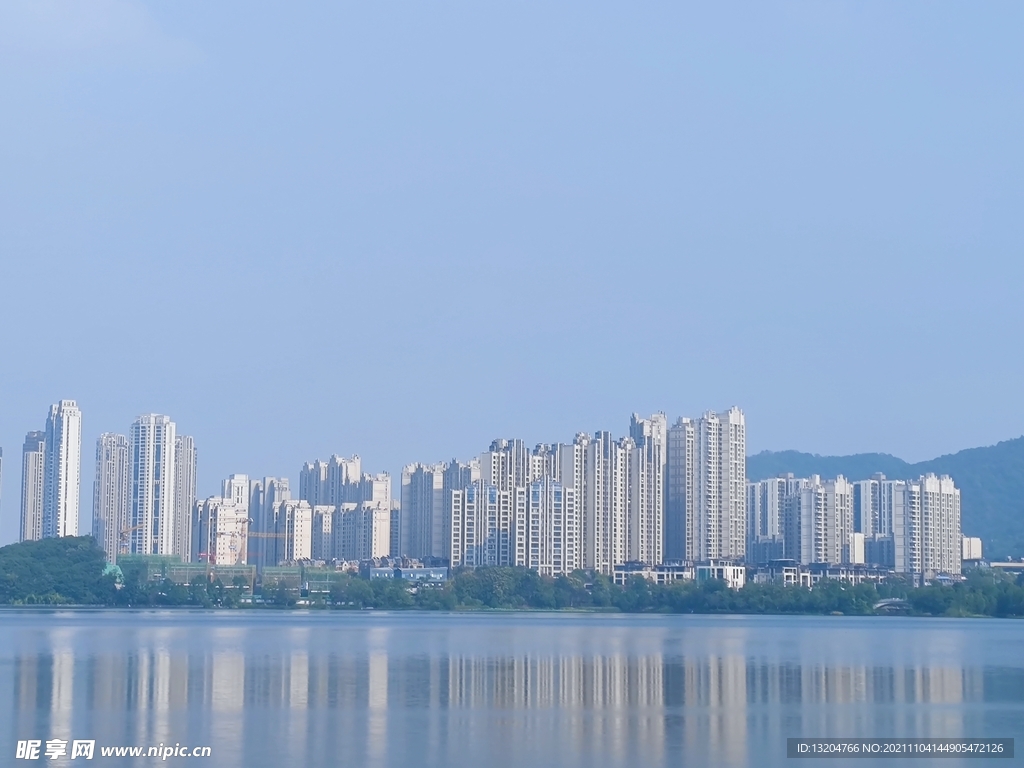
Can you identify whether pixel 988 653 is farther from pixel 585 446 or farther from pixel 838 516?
pixel 838 516

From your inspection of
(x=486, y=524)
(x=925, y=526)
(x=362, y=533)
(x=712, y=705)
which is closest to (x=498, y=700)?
(x=712, y=705)

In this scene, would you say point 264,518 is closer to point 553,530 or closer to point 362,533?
point 362,533

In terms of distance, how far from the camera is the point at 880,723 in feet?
38.2

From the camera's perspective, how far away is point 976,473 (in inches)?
4774

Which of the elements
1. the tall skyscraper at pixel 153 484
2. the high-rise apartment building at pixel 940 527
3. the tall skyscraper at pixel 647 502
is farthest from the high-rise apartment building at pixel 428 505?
the high-rise apartment building at pixel 940 527

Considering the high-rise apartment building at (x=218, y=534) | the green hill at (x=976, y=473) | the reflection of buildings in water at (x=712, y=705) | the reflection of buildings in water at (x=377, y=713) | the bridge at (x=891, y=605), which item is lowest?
the bridge at (x=891, y=605)

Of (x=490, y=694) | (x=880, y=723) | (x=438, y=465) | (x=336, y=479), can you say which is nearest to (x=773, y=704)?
(x=880, y=723)

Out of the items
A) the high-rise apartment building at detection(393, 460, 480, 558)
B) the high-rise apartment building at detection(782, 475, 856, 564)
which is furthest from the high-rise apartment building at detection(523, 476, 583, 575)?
the high-rise apartment building at detection(782, 475, 856, 564)

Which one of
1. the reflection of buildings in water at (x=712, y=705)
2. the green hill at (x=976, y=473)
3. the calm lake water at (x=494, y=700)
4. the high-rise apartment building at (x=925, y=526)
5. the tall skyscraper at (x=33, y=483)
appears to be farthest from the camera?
the green hill at (x=976, y=473)

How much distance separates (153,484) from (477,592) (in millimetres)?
20546

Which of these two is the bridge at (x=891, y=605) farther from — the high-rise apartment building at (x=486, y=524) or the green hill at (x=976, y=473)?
the green hill at (x=976, y=473)

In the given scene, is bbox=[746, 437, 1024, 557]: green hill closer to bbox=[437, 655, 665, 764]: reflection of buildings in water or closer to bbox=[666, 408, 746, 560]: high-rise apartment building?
bbox=[666, 408, 746, 560]: high-rise apartment building

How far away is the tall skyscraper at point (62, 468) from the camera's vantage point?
6581cm

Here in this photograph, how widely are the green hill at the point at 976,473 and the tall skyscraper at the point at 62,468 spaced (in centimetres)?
5097
